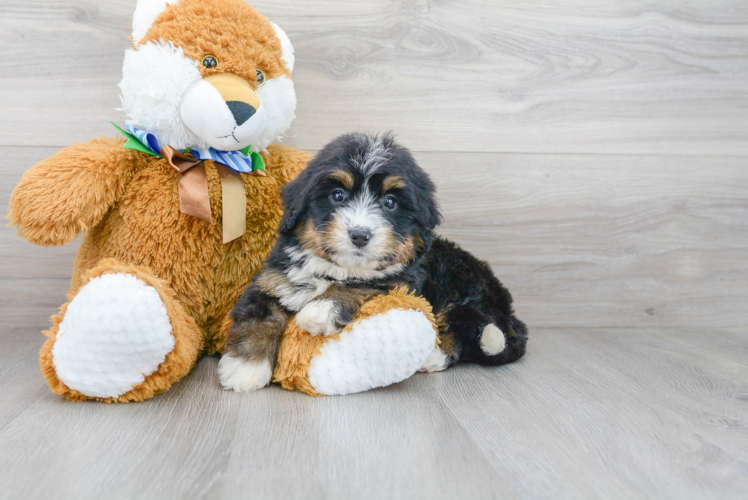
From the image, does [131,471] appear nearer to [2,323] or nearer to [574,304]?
[2,323]

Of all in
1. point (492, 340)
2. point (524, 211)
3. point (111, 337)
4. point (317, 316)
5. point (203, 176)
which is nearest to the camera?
point (111, 337)

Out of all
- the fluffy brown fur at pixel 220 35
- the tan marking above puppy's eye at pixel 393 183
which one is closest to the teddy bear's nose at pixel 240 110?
the fluffy brown fur at pixel 220 35

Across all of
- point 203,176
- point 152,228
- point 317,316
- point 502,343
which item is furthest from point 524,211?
point 152,228

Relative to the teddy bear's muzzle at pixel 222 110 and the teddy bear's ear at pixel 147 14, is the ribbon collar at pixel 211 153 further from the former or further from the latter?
the teddy bear's ear at pixel 147 14

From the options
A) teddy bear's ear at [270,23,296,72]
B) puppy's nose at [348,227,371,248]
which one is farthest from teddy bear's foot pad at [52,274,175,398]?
teddy bear's ear at [270,23,296,72]

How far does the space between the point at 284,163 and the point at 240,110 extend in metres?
0.31

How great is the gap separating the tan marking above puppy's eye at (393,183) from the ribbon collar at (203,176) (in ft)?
1.66

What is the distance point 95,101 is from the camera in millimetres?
2045

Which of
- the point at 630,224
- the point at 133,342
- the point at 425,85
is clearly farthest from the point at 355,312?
the point at 630,224

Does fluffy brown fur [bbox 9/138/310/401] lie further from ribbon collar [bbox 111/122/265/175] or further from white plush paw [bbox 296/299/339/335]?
white plush paw [bbox 296/299/339/335]

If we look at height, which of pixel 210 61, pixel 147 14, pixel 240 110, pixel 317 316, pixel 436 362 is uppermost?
pixel 147 14

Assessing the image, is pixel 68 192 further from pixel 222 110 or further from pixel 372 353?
pixel 372 353

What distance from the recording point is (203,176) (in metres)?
1.67

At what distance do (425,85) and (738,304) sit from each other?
1.81m
